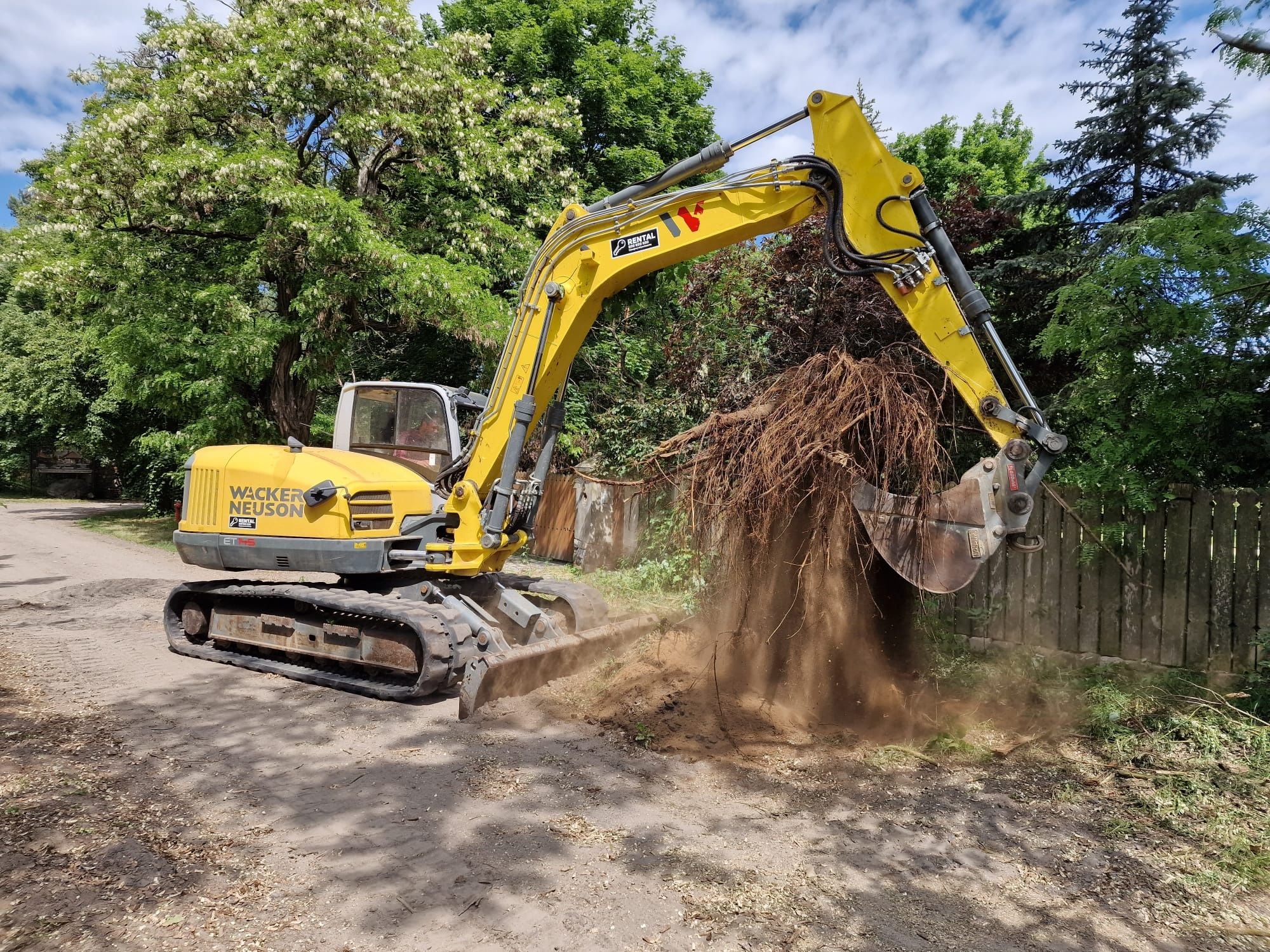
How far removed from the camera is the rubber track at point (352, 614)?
5.71 meters

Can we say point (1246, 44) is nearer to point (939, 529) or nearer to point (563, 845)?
point (939, 529)

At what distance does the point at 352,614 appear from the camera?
20.7 feet

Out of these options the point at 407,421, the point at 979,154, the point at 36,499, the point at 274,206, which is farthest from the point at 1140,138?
the point at 36,499

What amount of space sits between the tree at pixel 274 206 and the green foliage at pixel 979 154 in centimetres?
1336

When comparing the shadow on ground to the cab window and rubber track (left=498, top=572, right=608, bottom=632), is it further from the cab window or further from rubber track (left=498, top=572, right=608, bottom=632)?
the cab window

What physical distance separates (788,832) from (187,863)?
107 inches

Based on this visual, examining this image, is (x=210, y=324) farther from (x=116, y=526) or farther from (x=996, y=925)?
(x=996, y=925)

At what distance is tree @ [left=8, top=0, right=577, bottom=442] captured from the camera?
12.7m

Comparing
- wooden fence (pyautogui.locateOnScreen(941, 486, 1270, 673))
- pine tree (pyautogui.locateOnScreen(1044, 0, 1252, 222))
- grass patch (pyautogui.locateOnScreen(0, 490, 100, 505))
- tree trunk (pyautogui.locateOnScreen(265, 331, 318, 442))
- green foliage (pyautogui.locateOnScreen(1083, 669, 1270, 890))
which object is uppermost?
pine tree (pyautogui.locateOnScreen(1044, 0, 1252, 222))

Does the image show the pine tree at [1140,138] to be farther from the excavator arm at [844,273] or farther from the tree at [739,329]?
the excavator arm at [844,273]

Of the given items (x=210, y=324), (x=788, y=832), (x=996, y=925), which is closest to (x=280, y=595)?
(x=788, y=832)

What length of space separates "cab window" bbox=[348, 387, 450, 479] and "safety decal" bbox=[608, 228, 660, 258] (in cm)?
241

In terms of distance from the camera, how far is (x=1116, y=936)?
2.97 metres

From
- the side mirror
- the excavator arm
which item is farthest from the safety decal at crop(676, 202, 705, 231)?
the side mirror
